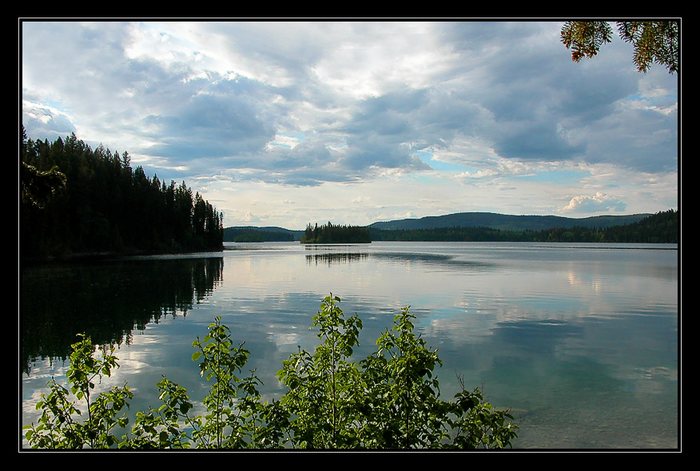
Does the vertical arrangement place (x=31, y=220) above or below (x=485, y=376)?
above

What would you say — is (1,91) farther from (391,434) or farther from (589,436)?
(589,436)

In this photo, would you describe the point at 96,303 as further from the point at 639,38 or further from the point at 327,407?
the point at 639,38

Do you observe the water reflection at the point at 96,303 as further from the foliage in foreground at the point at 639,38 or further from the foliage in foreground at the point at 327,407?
the foliage in foreground at the point at 639,38

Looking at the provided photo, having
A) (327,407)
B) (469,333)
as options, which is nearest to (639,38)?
(327,407)

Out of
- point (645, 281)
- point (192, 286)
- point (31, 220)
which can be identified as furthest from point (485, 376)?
point (31, 220)

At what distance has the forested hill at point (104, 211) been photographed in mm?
60156

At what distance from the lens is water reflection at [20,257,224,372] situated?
61.1 feet

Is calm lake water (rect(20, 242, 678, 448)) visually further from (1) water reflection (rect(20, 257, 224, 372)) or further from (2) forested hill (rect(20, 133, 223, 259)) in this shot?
(2) forested hill (rect(20, 133, 223, 259))

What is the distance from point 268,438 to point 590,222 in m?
152

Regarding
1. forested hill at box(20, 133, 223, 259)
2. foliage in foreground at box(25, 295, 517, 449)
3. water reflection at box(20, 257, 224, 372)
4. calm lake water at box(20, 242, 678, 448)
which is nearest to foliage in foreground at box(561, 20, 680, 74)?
foliage in foreground at box(25, 295, 517, 449)

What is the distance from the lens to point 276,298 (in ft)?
93.8

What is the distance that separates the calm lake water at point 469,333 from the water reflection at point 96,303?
3.9 inches

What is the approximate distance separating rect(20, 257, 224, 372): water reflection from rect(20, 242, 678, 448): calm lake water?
0.32 ft

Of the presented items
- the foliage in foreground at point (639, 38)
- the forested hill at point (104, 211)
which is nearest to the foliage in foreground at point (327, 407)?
the foliage in foreground at point (639, 38)
